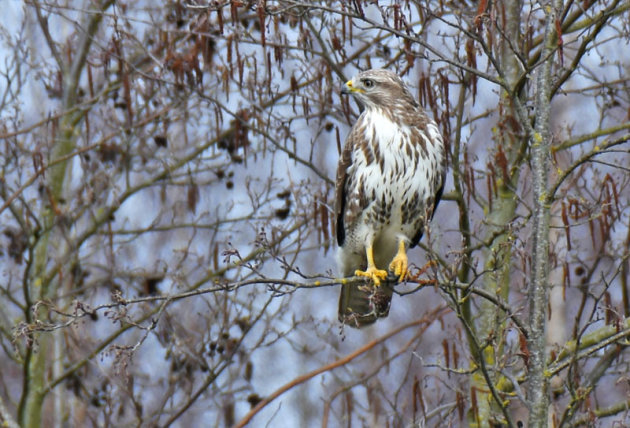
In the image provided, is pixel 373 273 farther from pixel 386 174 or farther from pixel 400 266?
pixel 386 174

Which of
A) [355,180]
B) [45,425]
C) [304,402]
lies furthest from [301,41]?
[304,402]

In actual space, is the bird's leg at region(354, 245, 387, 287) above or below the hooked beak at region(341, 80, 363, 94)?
below

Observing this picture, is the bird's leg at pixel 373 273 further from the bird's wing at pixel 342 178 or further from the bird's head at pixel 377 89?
the bird's head at pixel 377 89

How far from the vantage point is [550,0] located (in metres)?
4.94

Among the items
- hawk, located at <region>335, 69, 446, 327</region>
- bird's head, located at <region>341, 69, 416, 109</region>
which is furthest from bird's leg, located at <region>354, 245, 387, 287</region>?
bird's head, located at <region>341, 69, 416, 109</region>

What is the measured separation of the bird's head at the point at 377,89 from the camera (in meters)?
6.04

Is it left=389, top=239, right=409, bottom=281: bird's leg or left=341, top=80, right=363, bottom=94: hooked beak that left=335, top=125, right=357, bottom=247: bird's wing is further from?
left=389, top=239, right=409, bottom=281: bird's leg

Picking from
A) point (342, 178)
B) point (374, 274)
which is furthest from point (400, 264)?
point (342, 178)

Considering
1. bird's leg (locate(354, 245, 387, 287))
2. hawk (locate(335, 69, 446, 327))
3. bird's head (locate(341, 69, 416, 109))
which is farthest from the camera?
bird's head (locate(341, 69, 416, 109))

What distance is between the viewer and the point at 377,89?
19.9 feet

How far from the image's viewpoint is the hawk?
229 inches

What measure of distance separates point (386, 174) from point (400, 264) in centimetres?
54

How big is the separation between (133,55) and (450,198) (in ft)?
10.5

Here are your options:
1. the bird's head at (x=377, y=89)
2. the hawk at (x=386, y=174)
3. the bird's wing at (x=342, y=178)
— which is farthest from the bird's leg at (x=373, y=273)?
the bird's head at (x=377, y=89)
